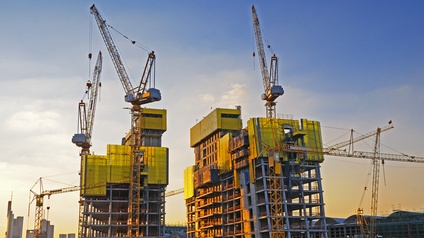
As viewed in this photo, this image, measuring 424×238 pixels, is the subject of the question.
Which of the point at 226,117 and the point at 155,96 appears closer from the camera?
the point at 155,96

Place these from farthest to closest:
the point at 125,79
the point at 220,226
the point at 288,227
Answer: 1. the point at 220,226
2. the point at 125,79
3. the point at 288,227

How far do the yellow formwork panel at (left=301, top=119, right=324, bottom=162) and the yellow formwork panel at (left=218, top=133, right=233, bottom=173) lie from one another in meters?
25.6

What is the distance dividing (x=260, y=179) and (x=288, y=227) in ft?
55.4

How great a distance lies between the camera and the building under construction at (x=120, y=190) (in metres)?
175

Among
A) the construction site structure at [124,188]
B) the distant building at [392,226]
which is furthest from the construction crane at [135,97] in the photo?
the distant building at [392,226]

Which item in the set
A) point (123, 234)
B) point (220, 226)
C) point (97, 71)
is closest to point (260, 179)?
point (220, 226)

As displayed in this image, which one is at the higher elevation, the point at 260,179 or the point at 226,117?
the point at 226,117

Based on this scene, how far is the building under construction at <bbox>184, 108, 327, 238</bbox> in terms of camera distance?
148875 millimetres

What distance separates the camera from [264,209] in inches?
6053

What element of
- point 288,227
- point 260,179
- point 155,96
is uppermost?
point 155,96

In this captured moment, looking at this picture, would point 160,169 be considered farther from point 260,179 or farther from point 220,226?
point 260,179

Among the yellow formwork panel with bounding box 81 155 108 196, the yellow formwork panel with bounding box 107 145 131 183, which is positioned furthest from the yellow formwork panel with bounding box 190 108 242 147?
the yellow formwork panel with bounding box 81 155 108 196

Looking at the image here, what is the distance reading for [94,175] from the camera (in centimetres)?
17625

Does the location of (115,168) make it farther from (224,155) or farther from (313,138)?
(313,138)
